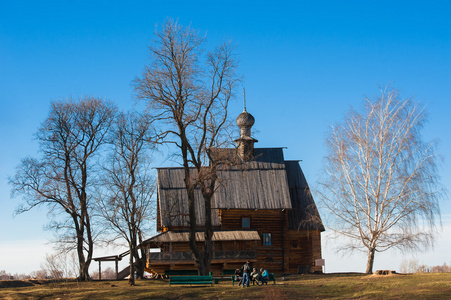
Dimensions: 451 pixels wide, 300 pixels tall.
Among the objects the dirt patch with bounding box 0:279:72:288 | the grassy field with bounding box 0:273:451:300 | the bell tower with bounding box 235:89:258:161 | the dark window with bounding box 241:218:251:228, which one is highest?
the bell tower with bounding box 235:89:258:161

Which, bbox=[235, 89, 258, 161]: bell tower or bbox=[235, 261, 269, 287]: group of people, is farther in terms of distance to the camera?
bbox=[235, 89, 258, 161]: bell tower

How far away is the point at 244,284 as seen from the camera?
1117 inches

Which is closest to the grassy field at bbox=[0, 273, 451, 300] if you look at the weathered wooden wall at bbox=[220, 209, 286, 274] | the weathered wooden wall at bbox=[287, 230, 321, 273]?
the weathered wooden wall at bbox=[220, 209, 286, 274]

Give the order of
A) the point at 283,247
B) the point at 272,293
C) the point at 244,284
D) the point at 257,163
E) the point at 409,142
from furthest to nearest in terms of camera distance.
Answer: the point at 257,163, the point at 283,247, the point at 409,142, the point at 244,284, the point at 272,293

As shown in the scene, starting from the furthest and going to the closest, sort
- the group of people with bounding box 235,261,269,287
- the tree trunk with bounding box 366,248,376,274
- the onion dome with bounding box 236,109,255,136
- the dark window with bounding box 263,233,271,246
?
the onion dome with bounding box 236,109,255,136
the dark window with bounding box 263,233,271,246
the tree trunk with bounding box 366,248,376,274
the group of people with bounding box 235,261,269,287

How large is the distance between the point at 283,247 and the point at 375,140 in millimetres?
13900

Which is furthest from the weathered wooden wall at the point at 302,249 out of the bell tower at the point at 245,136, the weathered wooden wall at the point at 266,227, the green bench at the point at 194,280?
the green bench at the point at 194,280

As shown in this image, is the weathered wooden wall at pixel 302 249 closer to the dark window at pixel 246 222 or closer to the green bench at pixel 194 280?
the dark window at pixel 246 222

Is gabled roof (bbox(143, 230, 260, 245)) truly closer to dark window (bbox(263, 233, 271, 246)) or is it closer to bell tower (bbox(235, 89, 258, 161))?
dark window (bbox(263, 233, 271, 246))

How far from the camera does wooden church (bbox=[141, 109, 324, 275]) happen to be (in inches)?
1615

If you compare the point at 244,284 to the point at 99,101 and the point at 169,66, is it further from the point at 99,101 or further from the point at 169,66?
the point at 99,101

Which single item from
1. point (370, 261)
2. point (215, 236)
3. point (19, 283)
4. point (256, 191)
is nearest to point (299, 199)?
point (256, 191)

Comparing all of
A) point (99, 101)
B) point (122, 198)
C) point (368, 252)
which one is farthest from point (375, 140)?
point (99, 101)

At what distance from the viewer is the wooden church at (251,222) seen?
41.0m
